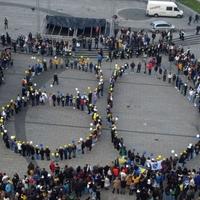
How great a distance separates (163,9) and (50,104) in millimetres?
22072

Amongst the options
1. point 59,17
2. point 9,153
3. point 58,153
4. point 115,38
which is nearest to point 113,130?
point 58,153

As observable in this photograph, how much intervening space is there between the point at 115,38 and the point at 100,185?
2248cm

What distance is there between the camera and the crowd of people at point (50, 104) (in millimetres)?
35094

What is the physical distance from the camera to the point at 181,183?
104 ft

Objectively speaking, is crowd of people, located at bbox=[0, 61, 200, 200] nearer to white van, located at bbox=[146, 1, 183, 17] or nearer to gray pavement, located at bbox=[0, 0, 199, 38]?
gray pavement, located at bbox=[0, 0, 199, 38]

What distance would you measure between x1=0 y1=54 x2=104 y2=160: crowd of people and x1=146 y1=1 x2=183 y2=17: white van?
14.6 m

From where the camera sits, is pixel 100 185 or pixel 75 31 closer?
pixel 100 185

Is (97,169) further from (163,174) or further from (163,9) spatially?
(163,9)

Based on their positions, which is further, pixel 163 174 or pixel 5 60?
pixel 5 60

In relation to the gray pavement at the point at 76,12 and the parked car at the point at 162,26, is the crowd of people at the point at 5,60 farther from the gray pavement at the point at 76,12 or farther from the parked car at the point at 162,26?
the parked car at the point at 162,26

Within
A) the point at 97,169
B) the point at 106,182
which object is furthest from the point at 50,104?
the point at 106,182

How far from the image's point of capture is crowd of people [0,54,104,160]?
115 ft

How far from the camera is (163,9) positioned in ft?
193

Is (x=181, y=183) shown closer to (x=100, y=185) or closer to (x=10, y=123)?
(x=100, y=185)
